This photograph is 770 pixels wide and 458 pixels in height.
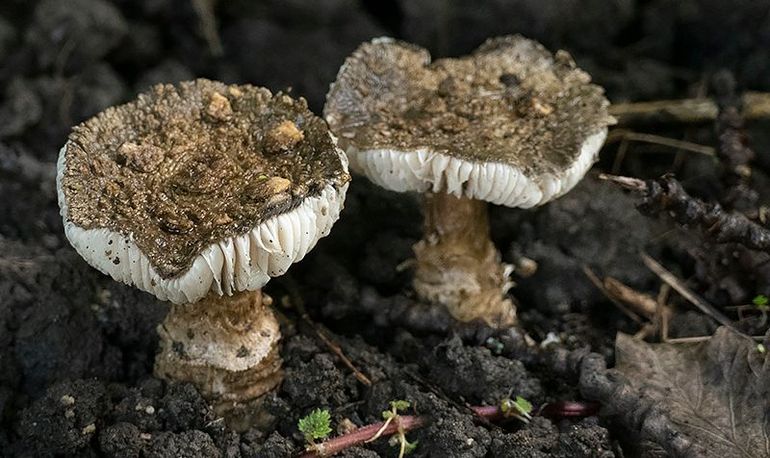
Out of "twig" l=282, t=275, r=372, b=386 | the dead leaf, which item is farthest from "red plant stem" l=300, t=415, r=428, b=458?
the dead leaf

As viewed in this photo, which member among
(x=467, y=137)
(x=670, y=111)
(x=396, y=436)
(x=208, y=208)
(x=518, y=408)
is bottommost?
(x=396, y=436)

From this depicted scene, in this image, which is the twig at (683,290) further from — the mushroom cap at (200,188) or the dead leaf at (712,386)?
the mushroom cap at (200,188)

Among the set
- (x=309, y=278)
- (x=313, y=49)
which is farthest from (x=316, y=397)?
(x=313, y=49)

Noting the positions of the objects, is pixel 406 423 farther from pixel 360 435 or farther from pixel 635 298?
pixel 635 298

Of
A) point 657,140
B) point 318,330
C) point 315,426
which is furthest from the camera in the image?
point 657,140

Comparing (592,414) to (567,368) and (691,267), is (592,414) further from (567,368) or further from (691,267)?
(691,267)

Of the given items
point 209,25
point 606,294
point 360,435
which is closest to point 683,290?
point 606,294
